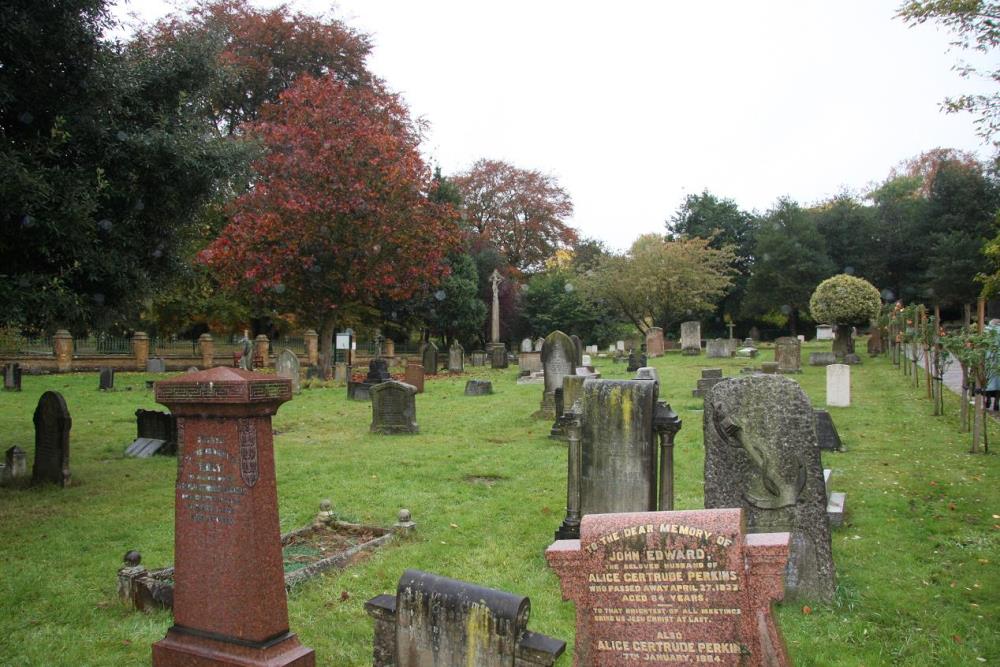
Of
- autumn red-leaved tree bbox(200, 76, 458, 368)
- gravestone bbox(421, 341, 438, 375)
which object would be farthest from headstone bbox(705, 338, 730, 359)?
autumn red-leaved tree bbox(200, 76, 458, 368)

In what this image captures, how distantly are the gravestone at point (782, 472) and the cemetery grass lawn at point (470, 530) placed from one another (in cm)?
35

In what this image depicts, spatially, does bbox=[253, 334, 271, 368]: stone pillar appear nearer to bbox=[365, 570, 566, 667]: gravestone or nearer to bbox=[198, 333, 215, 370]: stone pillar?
bbox=[198, 333, 215, 370]: stone pillar

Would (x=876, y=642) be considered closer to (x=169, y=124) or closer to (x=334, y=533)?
(x=334, y=533)

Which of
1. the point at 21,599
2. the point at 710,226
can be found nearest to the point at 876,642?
the point at 21,599

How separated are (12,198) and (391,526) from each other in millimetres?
5707

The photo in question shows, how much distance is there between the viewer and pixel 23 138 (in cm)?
985

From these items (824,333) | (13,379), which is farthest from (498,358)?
(824,333)

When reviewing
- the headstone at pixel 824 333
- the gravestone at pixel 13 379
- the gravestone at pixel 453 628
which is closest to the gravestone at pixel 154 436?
the gravestone at pixel 453 628

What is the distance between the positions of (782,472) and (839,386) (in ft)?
41.6

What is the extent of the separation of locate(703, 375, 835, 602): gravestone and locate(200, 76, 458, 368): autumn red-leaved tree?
22.4 m

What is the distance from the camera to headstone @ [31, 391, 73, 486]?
10.3 metres

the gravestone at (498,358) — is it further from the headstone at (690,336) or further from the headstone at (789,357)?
the headstone at (789,357)

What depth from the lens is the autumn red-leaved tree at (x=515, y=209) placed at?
5603cm

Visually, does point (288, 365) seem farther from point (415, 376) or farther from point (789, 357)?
point (789, 357)
